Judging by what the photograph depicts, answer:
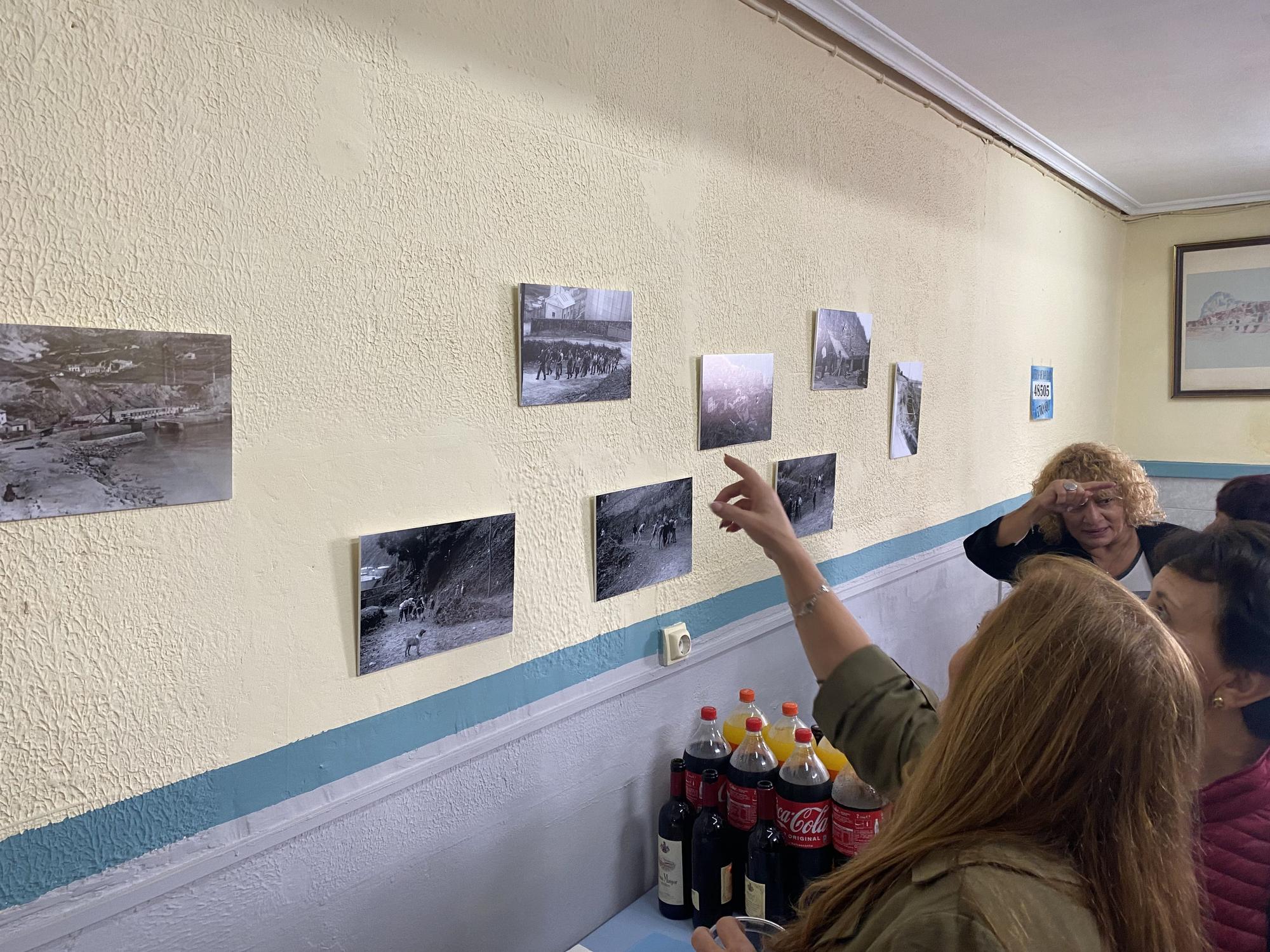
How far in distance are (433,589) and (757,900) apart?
847 mm

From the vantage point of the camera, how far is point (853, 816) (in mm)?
1490

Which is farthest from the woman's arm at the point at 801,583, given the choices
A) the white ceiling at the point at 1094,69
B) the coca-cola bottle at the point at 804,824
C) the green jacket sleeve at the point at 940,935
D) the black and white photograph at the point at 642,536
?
the white ceiling at the point at 1094,69

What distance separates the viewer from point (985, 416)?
3002mm

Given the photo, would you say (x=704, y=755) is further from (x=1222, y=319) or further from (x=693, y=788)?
(x=1222, y=319)

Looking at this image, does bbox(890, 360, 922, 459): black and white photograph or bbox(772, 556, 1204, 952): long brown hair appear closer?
bbox(772, 556, 1204, 952): long brown hair

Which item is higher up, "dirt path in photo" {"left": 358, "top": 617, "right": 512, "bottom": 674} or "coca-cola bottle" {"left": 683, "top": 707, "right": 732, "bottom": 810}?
"dirt path in photo" {"left": 358, "top": 617, "right": 512, "bottom": 674}

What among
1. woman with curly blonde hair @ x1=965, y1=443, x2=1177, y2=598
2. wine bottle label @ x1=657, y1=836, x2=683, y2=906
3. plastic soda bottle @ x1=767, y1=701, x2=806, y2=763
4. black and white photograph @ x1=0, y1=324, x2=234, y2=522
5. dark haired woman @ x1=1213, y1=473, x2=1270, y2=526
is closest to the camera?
black and white photograph @ x1=0, y1=324, x2=234, y2=522

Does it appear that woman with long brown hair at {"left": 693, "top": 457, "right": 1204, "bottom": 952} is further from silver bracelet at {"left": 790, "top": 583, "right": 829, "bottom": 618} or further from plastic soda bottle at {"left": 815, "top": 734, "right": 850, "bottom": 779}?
plastic soda bottle at {"left": 815, "top": 734, "right": 850, "bottom": 779}

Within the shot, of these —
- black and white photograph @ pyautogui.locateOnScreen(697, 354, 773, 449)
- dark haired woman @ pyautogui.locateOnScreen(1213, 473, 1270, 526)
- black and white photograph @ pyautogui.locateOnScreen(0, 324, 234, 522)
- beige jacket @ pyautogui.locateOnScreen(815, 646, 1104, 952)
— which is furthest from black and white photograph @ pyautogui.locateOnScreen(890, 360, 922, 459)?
black and white photograph @ pyautogui.locateOnScreen(0, 324, 234, 522)

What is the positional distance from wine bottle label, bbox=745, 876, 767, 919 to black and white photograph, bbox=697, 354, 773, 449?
2.79 feet

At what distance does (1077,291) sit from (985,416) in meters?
1.25

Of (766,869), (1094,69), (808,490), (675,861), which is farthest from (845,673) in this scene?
(1094,69)

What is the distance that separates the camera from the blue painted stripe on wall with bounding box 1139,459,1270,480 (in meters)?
4.11

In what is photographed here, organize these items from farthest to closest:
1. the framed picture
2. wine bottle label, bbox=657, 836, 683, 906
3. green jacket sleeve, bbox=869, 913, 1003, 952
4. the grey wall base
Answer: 1. the framed picture
2. wine bottle label, bbox=657, 836, 683, 906
3. the grey wall base
4. green jacket sleeve, bbox=869, 913, 1003, 952
